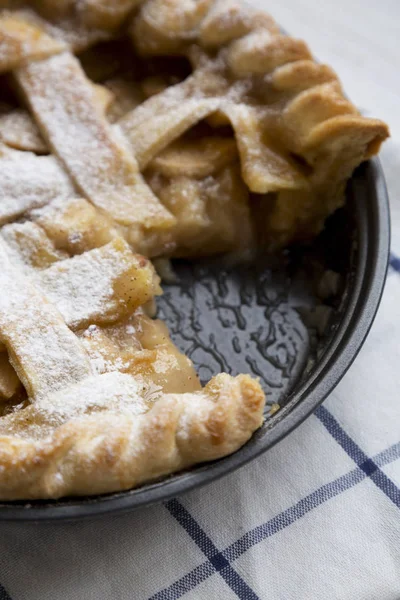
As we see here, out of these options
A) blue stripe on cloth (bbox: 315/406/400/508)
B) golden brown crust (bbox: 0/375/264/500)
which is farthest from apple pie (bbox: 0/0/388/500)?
blue stripe on cloth (bbox: 315/406/400/508)

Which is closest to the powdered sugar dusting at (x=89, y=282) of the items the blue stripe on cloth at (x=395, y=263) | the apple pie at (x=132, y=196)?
the apple pie at (x=132, y=196)

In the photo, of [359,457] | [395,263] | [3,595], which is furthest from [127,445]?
[395,263]

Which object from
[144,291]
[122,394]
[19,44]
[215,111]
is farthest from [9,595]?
[19,44]

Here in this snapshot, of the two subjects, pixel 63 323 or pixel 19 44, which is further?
pixel 19 44

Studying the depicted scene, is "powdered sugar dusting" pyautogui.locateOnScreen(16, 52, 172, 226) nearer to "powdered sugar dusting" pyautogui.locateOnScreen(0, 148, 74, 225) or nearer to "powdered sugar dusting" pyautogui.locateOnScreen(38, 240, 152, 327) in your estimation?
"powdered sugar dusting" pyautogui.locateOnScreen(0, 148, 74, 225)

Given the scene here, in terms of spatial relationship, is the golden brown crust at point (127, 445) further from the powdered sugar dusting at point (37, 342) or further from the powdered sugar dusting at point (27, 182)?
the powdered sugar dusting at point (27, 182)

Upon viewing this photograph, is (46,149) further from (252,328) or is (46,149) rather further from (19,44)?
(252,328)
